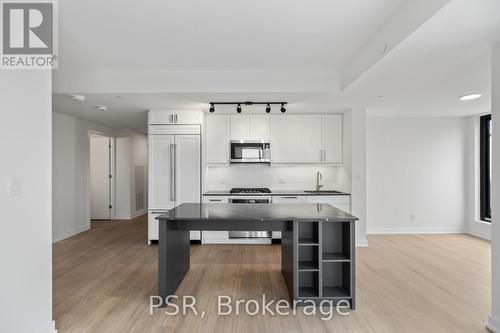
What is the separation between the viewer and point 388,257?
14.0 feet

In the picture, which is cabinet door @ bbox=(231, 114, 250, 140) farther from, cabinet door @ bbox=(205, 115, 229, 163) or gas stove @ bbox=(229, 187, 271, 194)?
gas stove @ bbox=(229, 187, 271, 194)

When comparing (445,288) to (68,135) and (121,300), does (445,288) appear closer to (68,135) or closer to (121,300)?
(121,300)

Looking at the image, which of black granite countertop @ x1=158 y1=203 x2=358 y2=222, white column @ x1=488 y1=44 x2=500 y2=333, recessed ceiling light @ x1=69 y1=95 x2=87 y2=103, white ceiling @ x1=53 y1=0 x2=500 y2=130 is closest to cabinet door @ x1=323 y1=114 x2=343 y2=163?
white ceiling @ x1=53 y1=0 x2=500 y2=130

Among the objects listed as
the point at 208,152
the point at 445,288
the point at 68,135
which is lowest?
the point at 445,288

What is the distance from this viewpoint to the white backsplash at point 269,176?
571 centimetres

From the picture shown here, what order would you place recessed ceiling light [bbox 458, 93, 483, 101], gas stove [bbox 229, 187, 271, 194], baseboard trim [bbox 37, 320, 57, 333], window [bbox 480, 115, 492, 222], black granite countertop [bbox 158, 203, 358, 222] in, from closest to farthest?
baseboard trim [bbox 37, 320, 57, 333] < black granite countertop [bbox 158, 203, 358, 222] < recessed ceiling light [bbox 458, 93, 483, 101] < gas stove [bbox 229, 187, 271, 194] < window [bbox 480, 115, 492, 222]

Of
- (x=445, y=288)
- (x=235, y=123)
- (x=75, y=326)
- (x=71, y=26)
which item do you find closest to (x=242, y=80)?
(x=235, y=123)

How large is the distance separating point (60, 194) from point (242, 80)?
408cm

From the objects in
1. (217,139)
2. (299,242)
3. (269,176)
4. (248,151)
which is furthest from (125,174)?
(299,242)

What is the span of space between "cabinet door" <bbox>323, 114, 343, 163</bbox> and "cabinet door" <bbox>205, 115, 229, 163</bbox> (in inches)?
73.1

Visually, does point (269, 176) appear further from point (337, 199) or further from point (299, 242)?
point (299, 242)

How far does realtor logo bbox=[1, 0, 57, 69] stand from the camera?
1957mm

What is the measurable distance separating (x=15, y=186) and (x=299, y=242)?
7.60 ft

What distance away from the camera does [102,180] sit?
24.1 feet
